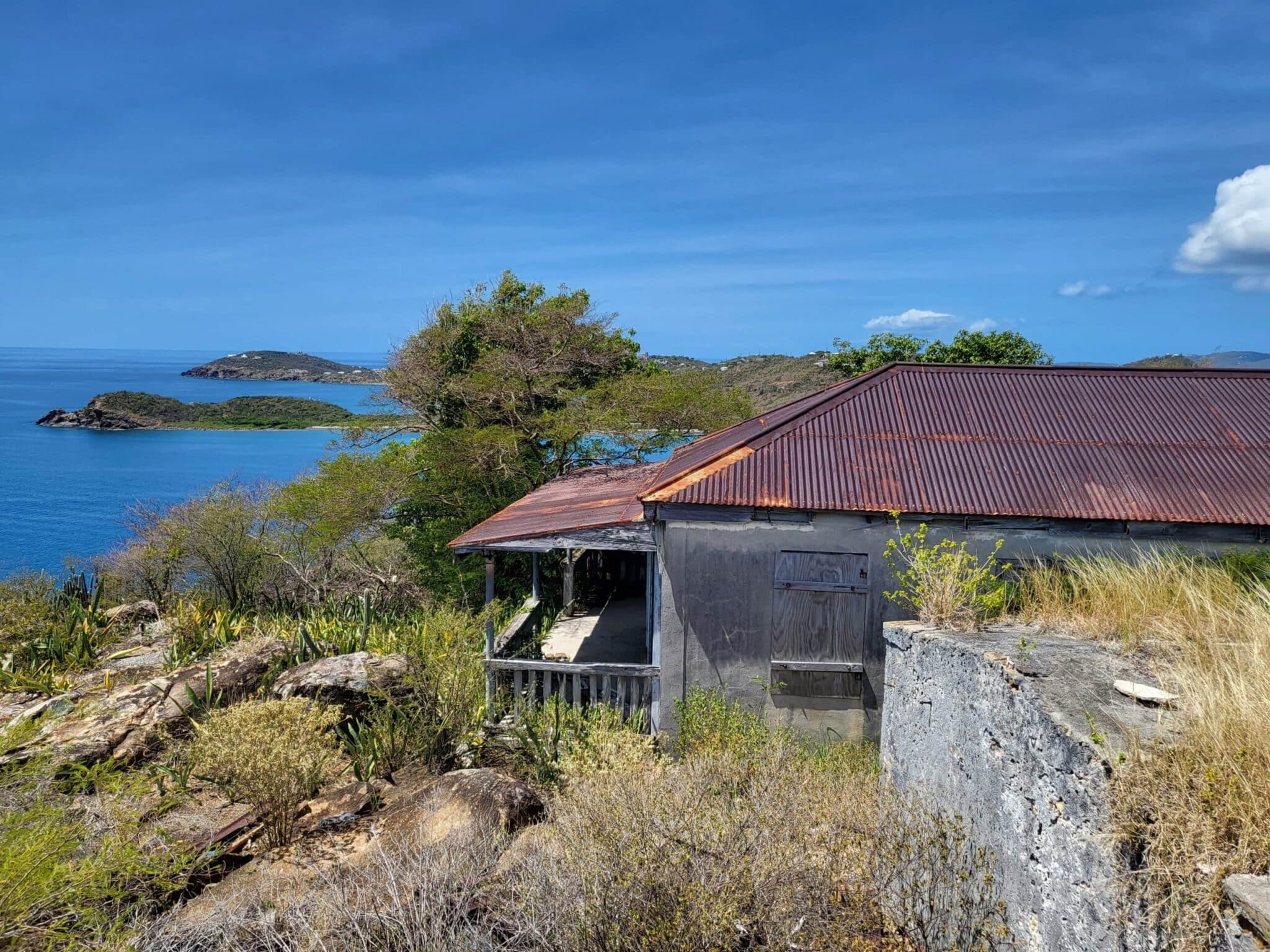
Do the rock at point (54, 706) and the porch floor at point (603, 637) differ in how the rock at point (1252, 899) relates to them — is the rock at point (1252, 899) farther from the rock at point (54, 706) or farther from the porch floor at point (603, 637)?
the rock at point (54, 706)

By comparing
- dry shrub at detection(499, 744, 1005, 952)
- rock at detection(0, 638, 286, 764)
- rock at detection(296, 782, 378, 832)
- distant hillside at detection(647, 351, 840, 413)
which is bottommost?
rock at detection(296, 782, 378, 832)

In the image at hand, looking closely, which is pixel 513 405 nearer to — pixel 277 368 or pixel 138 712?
pixel 138 712

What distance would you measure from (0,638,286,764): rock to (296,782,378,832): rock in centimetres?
259

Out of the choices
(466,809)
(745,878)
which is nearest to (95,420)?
→ (466,809)

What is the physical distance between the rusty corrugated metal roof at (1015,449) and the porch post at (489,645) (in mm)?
2121

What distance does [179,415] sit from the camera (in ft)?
298

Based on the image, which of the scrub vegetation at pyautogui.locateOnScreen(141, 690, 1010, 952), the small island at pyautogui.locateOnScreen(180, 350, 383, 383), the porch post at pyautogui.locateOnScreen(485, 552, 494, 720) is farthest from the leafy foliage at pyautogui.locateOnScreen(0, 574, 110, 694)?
the small island at pyautogui.locateOnScreen(180, 350, 383, 383)

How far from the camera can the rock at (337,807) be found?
24.4ft

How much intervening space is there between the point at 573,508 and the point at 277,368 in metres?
184

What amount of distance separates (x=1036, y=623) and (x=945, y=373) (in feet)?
15.7

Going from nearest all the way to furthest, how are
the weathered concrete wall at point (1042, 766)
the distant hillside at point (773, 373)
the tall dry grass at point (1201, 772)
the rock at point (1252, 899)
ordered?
the rock at point (1252, 899)
the tall dry grass at point (1201, 772)
the weathered concrete wall at point (1042, 766)
the distant hillside at point (773, 373)

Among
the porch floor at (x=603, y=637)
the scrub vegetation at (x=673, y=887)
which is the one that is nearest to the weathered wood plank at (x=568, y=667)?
the porch floor at (x=603, y=637)

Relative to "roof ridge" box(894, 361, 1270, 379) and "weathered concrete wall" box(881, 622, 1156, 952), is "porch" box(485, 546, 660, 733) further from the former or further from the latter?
"roof ridge" box(894, 361, 1270, 379)

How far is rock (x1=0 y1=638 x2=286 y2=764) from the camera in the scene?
→ 8.78 m
